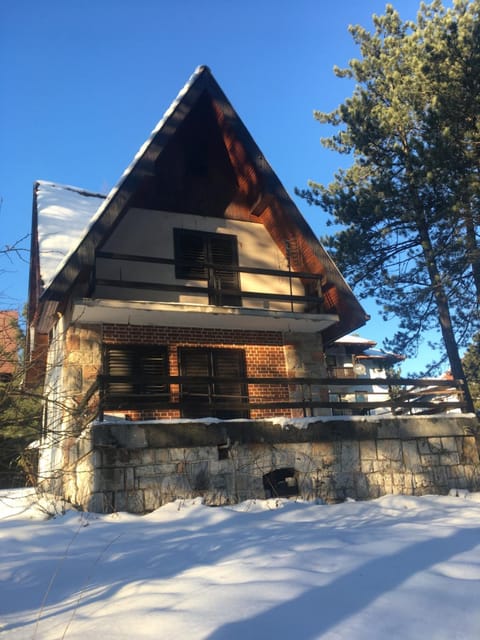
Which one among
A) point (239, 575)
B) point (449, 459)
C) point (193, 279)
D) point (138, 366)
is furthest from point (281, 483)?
point (193, 279)

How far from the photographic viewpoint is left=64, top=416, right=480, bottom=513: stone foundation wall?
7410mm

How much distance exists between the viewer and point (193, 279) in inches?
433

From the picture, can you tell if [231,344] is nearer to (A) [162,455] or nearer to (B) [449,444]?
(A) [162,455]

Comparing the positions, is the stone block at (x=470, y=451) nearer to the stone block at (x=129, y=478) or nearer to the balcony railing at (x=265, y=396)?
the balcony railing at (x=265, y=396)

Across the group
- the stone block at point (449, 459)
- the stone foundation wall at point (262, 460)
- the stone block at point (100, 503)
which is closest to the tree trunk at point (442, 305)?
the stone foundation wall at point (262, 460)

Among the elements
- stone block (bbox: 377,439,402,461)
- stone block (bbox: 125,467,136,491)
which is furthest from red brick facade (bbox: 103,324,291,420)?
stone block (bbox: 377,439,402,461)

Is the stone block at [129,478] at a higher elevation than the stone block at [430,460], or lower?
higher

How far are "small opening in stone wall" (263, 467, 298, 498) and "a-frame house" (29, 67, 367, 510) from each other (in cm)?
112

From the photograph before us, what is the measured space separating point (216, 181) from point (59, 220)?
355 cm

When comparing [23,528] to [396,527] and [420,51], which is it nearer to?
[396,527]

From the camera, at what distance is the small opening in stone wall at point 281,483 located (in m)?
8.32

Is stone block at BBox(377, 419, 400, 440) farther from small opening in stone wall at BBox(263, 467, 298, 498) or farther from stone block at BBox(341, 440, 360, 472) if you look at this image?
small opening in stone wall at BBox(263, 467, 298, 498)

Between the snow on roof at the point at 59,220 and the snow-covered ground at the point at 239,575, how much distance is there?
4.31 m

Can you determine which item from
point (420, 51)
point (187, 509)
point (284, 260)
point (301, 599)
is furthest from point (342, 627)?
point (420, 51)
